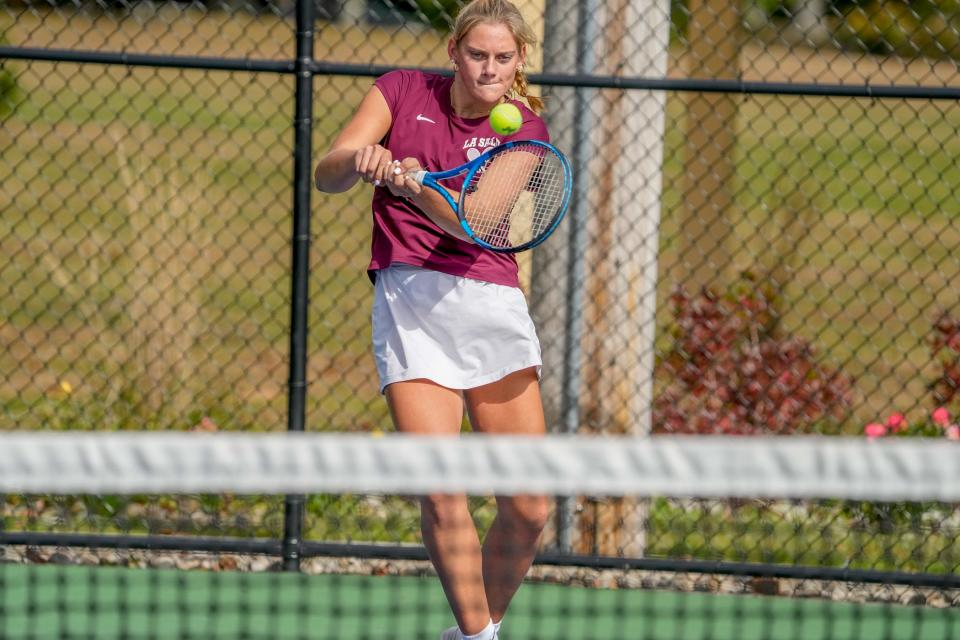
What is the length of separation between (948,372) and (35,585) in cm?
→ 341

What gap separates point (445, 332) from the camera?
3166mm

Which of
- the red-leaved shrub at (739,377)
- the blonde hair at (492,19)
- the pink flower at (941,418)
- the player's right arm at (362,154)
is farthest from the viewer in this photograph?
the red-leaved shrub at (739,377)

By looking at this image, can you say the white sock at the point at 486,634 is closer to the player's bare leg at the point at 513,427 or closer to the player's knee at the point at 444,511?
the player's bare leg at the point at 513,427

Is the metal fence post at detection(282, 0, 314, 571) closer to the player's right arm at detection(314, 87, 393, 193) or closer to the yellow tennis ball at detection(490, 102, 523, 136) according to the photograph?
the player's right arm at detection(314, 87, 393, 193)

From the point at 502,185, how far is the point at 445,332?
0.37 metres

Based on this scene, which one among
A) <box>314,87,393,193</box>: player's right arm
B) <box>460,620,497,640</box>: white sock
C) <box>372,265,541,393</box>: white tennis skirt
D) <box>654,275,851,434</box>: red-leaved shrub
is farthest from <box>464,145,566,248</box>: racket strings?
<box>654,275,851,434</box>: red-leaved shrub

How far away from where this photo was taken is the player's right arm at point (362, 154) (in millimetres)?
2908

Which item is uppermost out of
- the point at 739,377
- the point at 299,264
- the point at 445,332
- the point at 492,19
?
the point at 492,19

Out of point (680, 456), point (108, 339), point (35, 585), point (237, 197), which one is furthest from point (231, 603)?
point (237, 197)

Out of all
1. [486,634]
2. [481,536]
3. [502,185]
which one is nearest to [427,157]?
[502,185]

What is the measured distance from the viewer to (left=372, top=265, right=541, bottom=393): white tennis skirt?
3150 millimetres

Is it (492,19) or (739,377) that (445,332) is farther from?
(739,377)

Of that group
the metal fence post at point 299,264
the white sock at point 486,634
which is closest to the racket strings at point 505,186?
the white sock at point 486,634

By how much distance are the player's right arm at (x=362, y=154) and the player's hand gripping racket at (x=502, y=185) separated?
125mm
